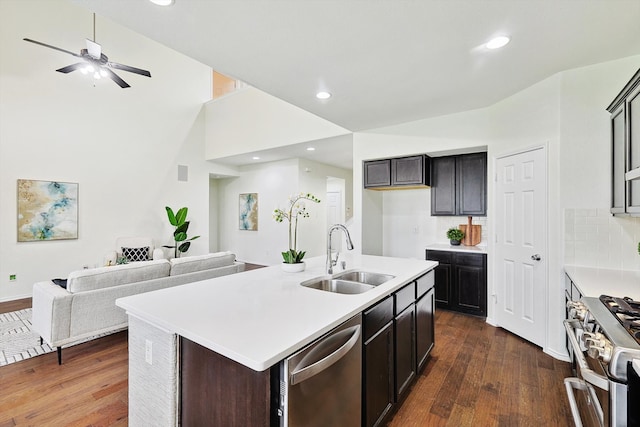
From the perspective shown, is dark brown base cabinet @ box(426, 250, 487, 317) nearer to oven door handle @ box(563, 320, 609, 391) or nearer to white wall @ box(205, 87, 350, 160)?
oven door handle @ box(563, 320, 609, 391)

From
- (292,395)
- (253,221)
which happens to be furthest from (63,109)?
(292,395)

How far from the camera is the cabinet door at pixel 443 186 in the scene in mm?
4207

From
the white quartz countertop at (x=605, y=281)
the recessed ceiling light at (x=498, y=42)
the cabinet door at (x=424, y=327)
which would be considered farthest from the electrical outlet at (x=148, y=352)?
the recessed ceiling light at (x=498, y=42)

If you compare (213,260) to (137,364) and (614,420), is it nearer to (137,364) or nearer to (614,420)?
(137,364)

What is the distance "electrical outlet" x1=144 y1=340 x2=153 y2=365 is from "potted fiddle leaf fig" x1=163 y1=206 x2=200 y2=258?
17.7ft

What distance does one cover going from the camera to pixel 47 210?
498 centimetres

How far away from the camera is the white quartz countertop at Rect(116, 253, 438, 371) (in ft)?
3.49

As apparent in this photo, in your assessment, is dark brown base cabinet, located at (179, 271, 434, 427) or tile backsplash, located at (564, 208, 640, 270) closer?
dark brown base cabinet, located at (179, 271, 434, 427)

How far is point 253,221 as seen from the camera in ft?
24.6

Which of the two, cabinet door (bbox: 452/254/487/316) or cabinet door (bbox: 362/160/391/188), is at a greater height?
cabinet door (bbox: 362/160/391/188)

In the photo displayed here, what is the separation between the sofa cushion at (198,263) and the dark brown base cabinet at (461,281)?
284 cm

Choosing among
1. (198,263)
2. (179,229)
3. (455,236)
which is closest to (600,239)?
(455,236)

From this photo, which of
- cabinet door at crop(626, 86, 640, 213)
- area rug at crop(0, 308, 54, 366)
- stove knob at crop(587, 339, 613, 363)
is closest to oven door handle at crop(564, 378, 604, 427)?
stove knob at crop(587, 339, 613, 363)

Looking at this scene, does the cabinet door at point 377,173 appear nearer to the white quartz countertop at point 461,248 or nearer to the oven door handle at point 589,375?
the white quartz countertop at point 461,248
